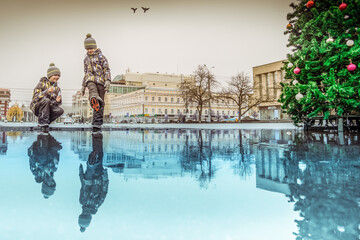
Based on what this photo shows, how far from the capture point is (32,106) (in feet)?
23.1

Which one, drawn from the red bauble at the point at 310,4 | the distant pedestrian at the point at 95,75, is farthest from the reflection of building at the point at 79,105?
the red bauble at the point at 310,4

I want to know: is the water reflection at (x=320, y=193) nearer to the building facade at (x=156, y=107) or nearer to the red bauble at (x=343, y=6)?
the red bauble at (x=343, y=6)

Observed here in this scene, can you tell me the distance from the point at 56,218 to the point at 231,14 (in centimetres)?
1824

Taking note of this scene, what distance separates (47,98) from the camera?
22.9ft

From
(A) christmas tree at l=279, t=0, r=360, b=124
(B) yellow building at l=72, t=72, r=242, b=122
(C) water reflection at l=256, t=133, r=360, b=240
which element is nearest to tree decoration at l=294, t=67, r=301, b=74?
(A) christmas tree at l=279, t=0, r=360, b=124

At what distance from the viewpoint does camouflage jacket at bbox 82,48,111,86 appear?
6793mm

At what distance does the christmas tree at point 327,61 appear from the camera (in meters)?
6.35

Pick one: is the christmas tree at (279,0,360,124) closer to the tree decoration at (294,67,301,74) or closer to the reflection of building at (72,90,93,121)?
the tree decoration at (294,67,301,74)

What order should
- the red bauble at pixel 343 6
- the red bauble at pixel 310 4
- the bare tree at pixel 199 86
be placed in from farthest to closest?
the bare tree at pixel 199 86, the red bauble at pixel 310 4, the red bauble at pixel 343 6

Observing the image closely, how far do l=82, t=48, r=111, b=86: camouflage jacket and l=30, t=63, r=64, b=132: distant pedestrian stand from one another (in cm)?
101

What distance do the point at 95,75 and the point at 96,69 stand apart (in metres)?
0.17

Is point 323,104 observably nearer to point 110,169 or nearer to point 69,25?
point 110,169

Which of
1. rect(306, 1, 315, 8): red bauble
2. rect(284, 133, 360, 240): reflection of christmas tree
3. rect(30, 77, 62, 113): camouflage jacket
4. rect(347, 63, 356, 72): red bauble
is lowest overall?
rect(284, 133, 360, 240): reflection of christmas tree

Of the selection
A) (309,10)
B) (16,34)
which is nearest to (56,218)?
(309,10)
